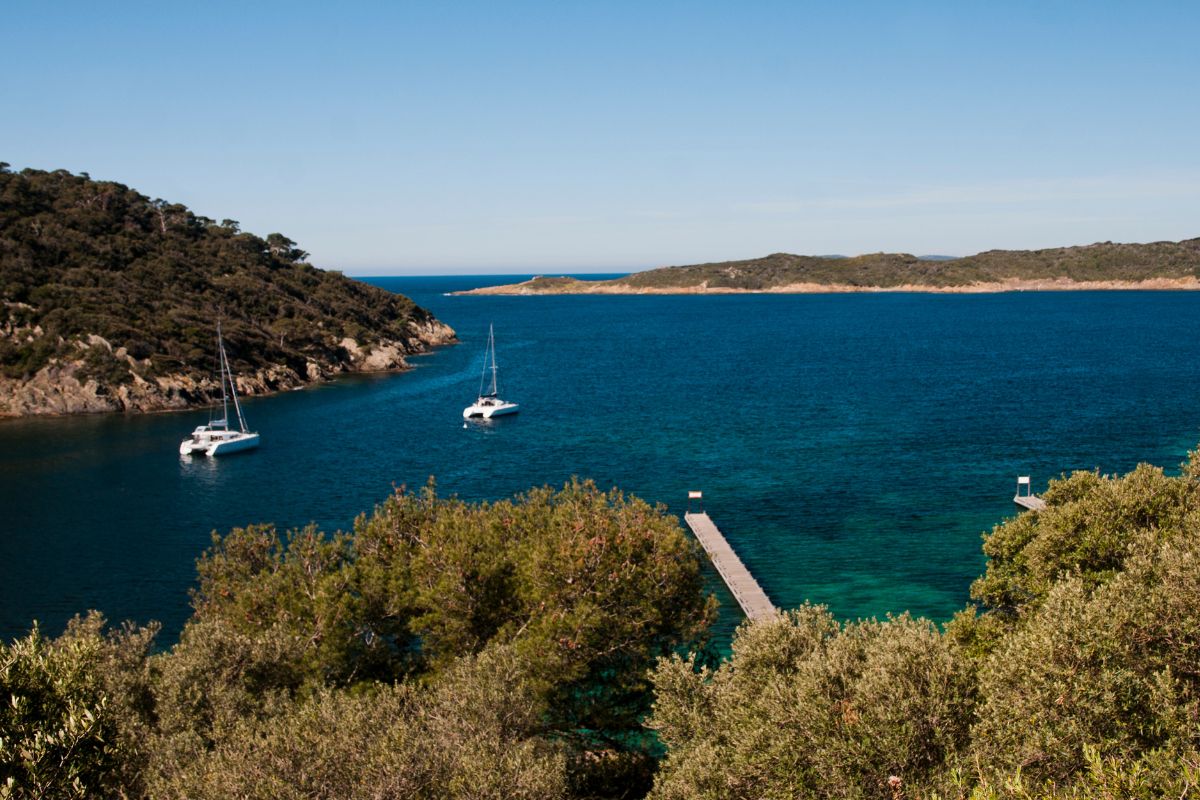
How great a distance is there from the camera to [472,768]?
14.9m

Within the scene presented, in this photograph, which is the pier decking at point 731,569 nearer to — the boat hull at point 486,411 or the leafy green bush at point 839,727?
the leafy green bush at point 839,727

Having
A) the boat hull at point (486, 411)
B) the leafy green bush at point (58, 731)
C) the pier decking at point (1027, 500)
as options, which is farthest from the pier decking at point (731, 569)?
the boat hull at point (486, 411)

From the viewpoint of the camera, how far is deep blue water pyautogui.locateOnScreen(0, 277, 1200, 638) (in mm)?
46719

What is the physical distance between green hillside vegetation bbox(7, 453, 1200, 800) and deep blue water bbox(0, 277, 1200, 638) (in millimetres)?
16125

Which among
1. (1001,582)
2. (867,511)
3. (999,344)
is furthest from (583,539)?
(999,344)

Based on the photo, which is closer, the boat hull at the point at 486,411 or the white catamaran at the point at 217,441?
the white catamaran at the point at 217,441

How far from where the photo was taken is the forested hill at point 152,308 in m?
90.6

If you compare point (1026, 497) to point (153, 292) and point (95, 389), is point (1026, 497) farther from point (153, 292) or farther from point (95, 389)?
point (153, 292)

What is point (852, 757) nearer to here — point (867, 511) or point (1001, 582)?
point (1001, 582)

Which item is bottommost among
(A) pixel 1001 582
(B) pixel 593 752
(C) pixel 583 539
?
(B) pixel 593 752

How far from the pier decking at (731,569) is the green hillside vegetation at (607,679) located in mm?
11844

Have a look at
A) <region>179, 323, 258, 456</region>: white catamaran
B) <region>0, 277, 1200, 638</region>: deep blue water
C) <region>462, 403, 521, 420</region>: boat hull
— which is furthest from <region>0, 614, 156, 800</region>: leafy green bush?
<region>462, 403, 521, 420</region>: boat hull

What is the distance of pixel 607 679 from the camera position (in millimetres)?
25406

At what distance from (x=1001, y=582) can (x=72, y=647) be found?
25.0 meters
